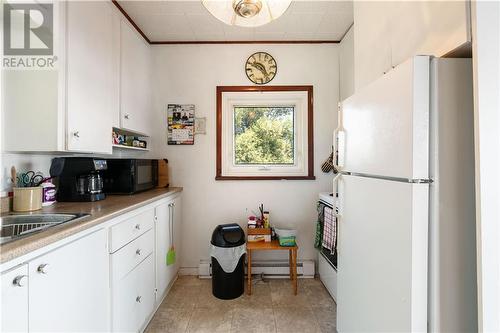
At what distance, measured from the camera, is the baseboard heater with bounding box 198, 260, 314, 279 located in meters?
2.53

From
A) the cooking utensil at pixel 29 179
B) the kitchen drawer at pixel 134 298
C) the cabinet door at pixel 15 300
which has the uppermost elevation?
the cooking utensil at pixel 29 179

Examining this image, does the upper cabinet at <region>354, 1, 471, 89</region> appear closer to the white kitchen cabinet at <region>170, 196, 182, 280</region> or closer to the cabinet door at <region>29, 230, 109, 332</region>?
the cabinet door at <region>29, 230, 109, 332</region>

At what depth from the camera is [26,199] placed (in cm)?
135

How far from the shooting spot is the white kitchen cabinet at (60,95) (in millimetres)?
1356

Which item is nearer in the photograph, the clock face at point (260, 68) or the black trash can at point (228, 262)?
the black trash can at point (228, 262)

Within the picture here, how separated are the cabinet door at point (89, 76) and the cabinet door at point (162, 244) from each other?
0.66 metres

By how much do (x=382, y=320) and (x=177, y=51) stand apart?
285cm

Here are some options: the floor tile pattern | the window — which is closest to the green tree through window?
the window

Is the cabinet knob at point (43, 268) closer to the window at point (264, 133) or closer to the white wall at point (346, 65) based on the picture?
the window at point (264, 133)

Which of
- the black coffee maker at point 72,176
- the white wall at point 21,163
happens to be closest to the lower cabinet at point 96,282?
the black coffee maker at point 72,176

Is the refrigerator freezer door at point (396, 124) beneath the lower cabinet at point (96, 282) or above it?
above

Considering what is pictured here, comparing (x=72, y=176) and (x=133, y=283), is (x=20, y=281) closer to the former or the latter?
(x=133, y=283)

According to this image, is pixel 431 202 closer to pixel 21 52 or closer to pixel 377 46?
pixel 377 46

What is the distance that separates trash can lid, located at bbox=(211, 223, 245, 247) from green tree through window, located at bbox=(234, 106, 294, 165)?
32.1 inches
